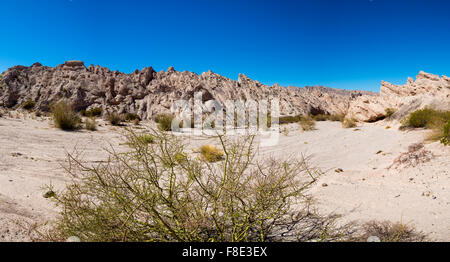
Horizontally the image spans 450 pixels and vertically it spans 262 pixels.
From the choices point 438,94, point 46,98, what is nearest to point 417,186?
point 438,94

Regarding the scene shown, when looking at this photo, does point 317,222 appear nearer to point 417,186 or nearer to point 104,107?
point 417,186

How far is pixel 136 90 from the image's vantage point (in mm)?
26172

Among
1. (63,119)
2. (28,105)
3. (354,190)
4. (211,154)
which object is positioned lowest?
(354,190)

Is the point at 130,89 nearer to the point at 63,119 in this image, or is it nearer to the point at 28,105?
the point at 28,105

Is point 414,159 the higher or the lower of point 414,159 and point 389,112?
the lower

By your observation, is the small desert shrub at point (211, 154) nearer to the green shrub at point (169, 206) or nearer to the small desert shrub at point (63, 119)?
the green shrub at point (169, 206)

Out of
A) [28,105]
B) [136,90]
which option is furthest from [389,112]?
[28,105]

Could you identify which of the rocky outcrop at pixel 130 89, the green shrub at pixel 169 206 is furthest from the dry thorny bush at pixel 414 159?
the rocky outcrop at pixel 130 89

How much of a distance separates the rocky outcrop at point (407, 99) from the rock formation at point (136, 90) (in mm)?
140

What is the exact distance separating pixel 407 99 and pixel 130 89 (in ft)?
89.1

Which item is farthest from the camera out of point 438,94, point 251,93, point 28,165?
point 251,93

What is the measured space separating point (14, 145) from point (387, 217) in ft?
27.8

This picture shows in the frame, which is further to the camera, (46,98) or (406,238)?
(46,98)
